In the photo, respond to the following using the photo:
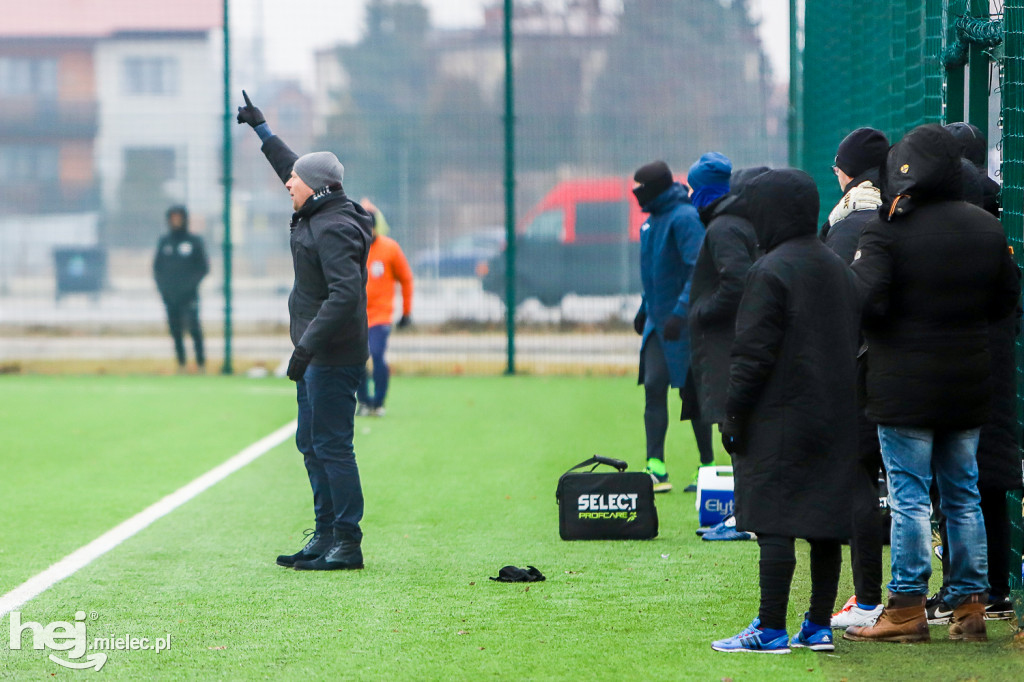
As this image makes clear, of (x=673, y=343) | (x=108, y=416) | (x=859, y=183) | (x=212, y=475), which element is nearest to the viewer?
(x=859, y=183)

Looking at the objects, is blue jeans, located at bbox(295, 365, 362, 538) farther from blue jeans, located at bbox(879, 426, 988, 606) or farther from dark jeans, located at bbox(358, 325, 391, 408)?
dark jeans, located at bbox(358, 325, 391, 408)

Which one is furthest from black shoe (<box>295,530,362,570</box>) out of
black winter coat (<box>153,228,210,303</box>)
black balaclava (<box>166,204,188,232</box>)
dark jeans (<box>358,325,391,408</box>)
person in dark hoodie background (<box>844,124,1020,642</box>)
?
black balaclava (<box>166,204,188,232</box>)

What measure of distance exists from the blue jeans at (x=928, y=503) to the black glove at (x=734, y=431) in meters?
0.57

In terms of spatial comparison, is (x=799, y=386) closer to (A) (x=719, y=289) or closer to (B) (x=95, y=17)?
(A) (x=719, y=289)

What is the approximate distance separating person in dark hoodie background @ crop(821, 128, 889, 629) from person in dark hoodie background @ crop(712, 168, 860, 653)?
6.6 inches

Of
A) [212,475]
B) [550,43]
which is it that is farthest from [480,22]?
[212,475]

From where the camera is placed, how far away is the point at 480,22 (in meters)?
15.1

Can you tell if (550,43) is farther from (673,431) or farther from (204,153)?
(673,431)

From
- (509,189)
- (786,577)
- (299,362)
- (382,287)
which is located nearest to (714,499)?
(786,577)

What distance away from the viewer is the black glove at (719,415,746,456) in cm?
483

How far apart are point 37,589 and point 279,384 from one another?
28.2 ft

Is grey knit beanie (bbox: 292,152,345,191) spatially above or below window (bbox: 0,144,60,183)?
below

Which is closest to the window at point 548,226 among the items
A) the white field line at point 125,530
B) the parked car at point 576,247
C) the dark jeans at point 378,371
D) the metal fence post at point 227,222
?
the parked car at point 576,247

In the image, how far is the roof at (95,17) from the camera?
15531mm
